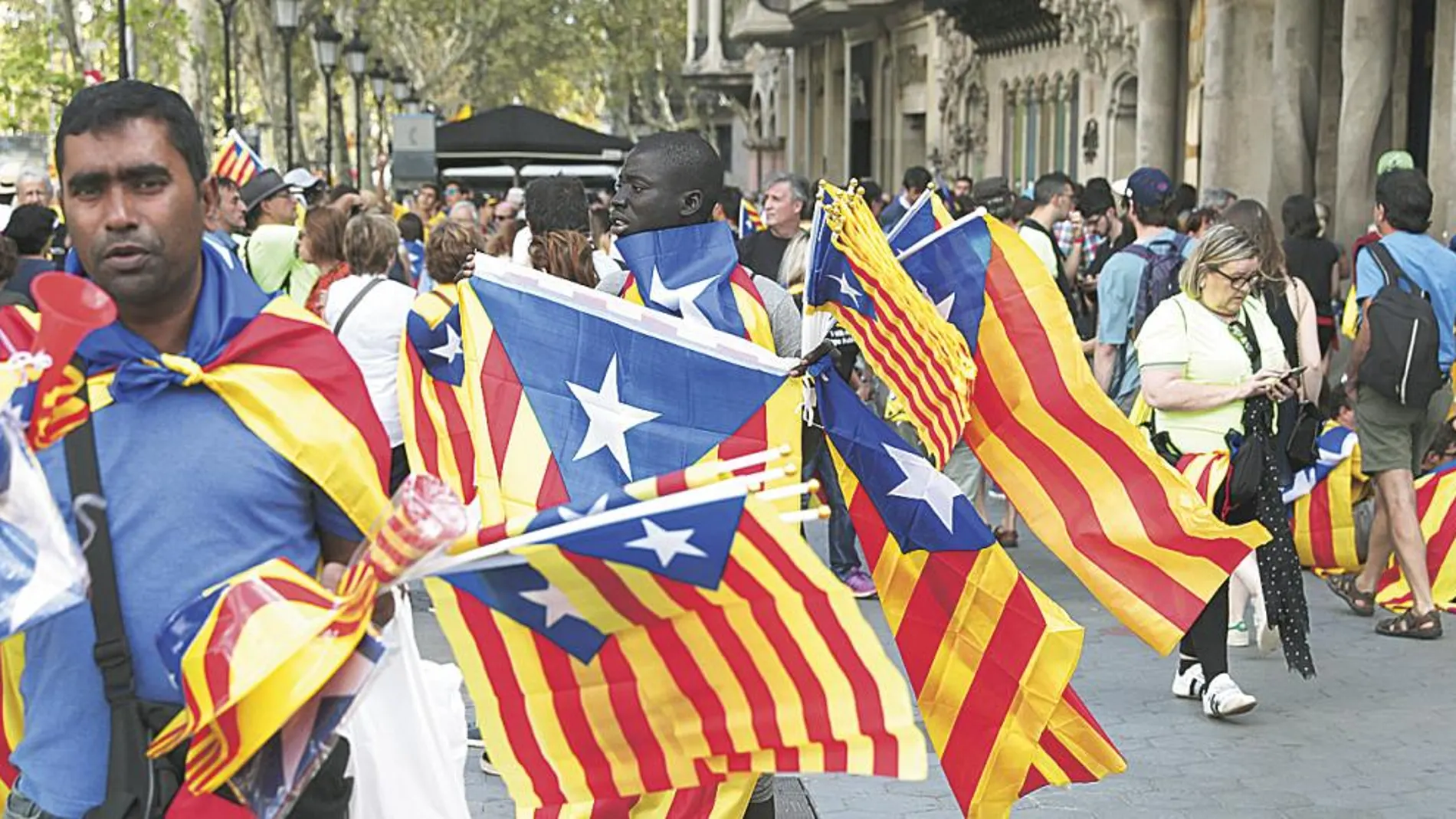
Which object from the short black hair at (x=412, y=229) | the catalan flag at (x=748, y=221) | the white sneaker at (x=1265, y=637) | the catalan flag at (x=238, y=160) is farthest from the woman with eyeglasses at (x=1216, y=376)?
the short black hair at (x=412, y=229)

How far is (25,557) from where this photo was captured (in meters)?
2.95

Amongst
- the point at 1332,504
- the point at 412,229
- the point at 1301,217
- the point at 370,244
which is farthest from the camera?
the point at 412,229

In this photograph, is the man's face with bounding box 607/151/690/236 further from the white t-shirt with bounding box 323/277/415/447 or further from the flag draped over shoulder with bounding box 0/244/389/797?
the white t-shirt with bounding box 323/277/415/447

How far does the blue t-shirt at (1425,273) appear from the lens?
382 inches

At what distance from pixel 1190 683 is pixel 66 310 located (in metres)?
6.09

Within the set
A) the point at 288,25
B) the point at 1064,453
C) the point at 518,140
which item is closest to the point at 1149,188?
the point at 1064,453

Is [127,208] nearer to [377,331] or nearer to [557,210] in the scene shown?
[557,210]

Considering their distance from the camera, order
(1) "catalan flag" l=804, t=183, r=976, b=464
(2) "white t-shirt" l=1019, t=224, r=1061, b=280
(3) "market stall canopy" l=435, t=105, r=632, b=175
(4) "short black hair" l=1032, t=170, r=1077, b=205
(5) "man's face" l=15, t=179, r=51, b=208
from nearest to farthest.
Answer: (1) "catalan flag" l=804, t=183, r=976, b=464 < (2) "white t-shirt" l=1019, t=224, r=1061, b=280 < (4) "short black hair" l=1032, t=170, r=1077, b=205 < (5) "man's face" l=15, t=179, r=51, b=208 < (3) "market stall canopy" l=435, t=105, r=632, b=175

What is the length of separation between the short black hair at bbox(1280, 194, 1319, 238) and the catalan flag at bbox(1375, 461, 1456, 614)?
2.66 meters

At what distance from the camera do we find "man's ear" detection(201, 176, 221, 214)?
11.3 ft

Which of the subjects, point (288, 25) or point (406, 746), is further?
point (288, 25)

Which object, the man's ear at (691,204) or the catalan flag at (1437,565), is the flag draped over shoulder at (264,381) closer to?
the man's ear at (691,204)

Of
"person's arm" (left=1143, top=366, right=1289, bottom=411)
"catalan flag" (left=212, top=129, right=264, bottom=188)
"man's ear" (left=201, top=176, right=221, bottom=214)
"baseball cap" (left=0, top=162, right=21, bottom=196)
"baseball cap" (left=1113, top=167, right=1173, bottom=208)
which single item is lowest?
"person's arm" (left=1143, top=366, right=1289, bottom=411)

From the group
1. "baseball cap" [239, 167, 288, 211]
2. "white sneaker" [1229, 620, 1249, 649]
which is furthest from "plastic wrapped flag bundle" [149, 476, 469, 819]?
"baseball cap" [239, 167, 288, 211]
